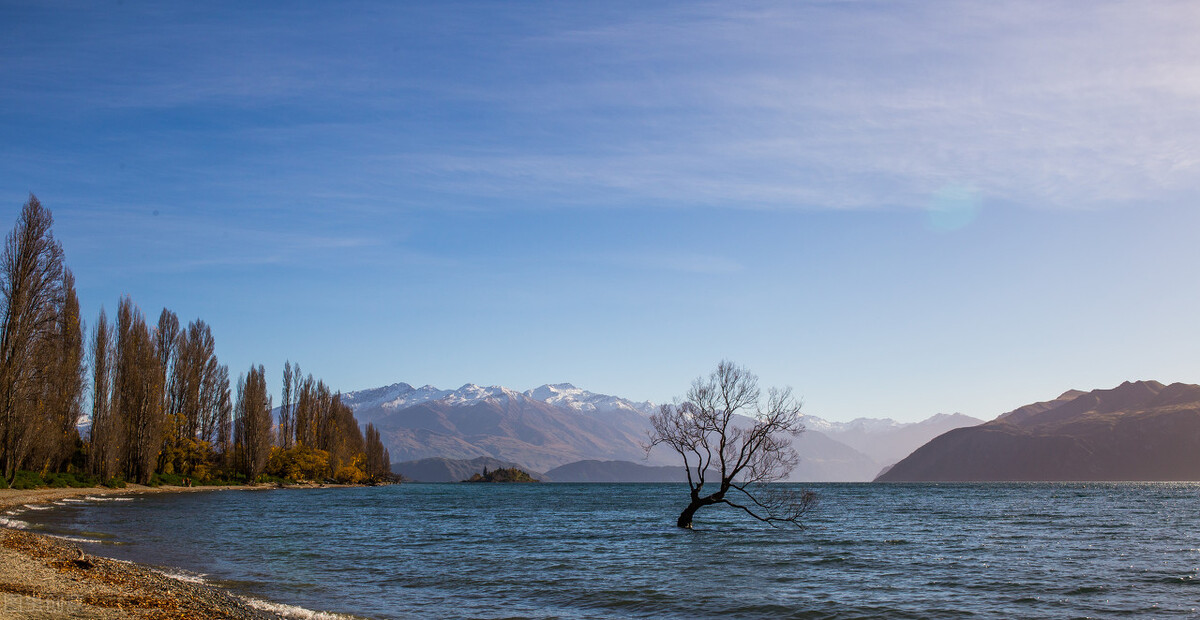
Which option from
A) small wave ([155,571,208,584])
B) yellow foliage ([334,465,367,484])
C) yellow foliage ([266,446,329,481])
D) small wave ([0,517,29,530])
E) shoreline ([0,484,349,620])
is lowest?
yellow foliage ([334,465,367,484])

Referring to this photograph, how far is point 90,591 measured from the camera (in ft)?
57.4

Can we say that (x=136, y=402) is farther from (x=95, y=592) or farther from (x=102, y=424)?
(x=95, y=592)

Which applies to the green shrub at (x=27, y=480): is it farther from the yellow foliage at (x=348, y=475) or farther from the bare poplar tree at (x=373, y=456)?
the bare poplar tree at (x=373, y=456)

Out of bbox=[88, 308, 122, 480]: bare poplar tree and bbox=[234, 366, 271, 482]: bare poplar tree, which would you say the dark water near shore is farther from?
bbox=[234, 366, 271, 482]: bare poplar tree

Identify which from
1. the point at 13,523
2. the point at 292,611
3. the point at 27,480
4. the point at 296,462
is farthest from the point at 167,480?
the point at 292,611

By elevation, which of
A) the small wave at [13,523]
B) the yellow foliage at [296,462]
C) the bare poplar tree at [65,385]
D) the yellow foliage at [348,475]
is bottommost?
the yellow foliage at [348,475]

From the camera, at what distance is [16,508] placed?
4509 cm

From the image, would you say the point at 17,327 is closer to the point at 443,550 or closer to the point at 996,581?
the point at 443,550

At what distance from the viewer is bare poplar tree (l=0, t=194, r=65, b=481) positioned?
57438 millimetres

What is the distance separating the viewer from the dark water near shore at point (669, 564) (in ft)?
71.9

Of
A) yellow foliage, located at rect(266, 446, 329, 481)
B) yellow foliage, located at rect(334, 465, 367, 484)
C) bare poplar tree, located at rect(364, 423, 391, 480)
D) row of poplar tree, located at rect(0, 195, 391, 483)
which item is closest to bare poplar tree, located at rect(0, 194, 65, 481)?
row of poplar tree, located at rect(0, 195, 391, 483)

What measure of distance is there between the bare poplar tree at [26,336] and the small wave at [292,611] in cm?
5151

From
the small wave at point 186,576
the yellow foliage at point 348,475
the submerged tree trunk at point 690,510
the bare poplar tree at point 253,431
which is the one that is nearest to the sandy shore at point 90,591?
the small wave at point 186,576

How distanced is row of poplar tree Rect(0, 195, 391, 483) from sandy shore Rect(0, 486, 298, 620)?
4327 cm
